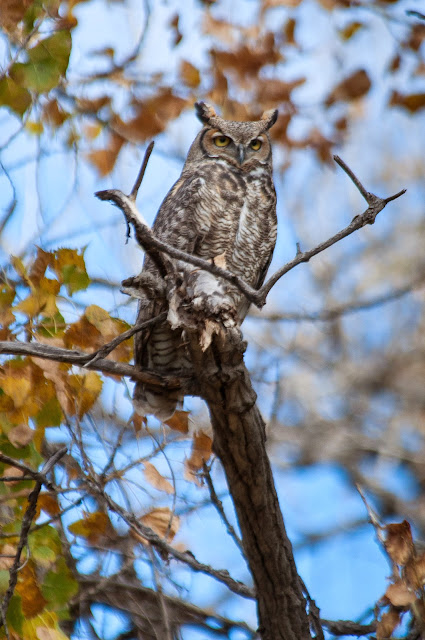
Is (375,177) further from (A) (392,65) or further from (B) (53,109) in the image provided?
(B) (53,109)

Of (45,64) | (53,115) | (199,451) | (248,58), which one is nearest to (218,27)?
(248,58)

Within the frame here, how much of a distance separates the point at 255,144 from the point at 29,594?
7.90 feet

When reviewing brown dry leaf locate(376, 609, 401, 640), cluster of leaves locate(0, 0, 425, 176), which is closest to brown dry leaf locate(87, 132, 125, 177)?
cluster of leaves locate(0, 0, 425, 176)

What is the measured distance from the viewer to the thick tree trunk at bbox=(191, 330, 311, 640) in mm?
2039

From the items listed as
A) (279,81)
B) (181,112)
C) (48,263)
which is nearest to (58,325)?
(48,263)

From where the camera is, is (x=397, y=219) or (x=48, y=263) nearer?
(x=48, y=263)

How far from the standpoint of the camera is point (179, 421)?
248 centimetres

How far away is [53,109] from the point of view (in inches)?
116

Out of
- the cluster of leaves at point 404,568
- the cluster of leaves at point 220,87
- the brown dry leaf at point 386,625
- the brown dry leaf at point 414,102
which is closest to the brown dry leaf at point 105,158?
the cluster of leaves at point 220,87

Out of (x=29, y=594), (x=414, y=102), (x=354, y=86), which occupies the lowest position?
(x=29, y=594)

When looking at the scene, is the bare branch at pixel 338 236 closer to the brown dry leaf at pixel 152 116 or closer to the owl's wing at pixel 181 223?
the owl's wing at pixel 181 223

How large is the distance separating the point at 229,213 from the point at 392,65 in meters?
2.70

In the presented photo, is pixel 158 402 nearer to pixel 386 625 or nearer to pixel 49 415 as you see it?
pixel 49 415

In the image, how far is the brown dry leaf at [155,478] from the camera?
7.45 feet
